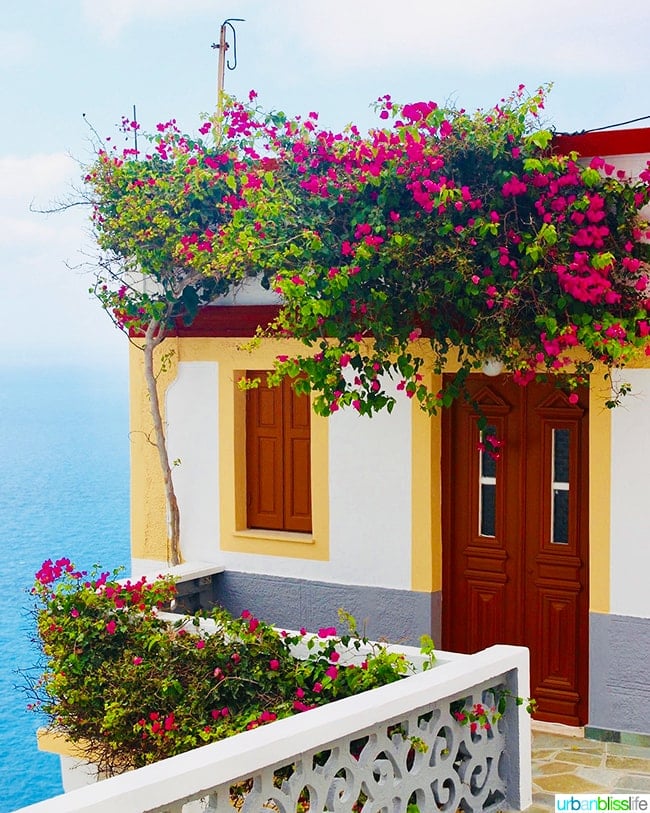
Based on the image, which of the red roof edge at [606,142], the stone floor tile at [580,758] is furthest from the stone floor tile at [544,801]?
the red roof edge at [606,142]

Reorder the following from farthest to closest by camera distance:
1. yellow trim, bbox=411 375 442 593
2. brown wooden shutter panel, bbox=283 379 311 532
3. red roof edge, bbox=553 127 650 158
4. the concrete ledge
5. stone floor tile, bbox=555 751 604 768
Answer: brown wooden shutter panel, bbox=283 379 311 532, the concrete ledge, yellow trim, bbox=411 375 442 593, red roof edge, bbox=553 127 650 158, stone floor tile, bbox=555 751 604 768

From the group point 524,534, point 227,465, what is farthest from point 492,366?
point 227,465

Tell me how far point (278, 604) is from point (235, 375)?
6.37 ft

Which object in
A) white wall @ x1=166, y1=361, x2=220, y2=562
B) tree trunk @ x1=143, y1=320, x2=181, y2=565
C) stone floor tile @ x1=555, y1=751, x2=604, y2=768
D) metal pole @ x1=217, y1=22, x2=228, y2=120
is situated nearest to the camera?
stone floor tile @ x1=555, y1=751, x2=604, y2=768

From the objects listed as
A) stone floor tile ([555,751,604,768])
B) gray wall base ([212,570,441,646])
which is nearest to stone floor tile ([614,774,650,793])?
stone floor tile ([555,751,604,768])

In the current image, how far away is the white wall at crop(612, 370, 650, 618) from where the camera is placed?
8.25 meters

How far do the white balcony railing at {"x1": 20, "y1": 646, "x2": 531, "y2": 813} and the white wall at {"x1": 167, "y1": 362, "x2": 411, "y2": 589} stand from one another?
214 centimetres

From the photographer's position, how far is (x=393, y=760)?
241 inches

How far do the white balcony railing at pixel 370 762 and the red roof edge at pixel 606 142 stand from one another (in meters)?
3.45

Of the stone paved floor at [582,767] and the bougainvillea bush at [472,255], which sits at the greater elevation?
the bougainvillea bush at [472,255]

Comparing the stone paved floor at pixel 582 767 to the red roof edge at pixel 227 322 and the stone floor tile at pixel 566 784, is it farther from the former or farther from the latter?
the red roof edge at pixel 227 322

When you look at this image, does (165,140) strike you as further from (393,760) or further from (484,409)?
(393,760)

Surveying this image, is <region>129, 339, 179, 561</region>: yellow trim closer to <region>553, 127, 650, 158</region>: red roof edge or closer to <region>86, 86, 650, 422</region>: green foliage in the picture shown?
<region>86, 86, 650, 422</region>: green foliage

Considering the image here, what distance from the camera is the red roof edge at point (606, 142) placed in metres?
8.10
